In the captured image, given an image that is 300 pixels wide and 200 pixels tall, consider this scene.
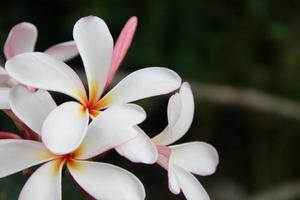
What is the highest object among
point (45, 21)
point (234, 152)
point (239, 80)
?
point (45, 21)

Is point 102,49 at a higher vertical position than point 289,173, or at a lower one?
higher

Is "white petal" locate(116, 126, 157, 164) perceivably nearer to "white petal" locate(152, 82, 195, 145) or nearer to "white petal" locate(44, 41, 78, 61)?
"white petal" locate(152, 82, 195, 145)

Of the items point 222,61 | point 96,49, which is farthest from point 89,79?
point 222,61

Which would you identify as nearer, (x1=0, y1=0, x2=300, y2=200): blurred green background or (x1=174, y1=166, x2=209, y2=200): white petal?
(x1=174, y1=166, x2=209, y2=200): white petal

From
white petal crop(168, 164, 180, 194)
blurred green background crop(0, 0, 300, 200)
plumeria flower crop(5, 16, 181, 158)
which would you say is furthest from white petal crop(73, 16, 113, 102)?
blurred green background crop(0, 0, 300, 200)

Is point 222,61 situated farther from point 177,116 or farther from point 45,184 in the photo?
point 45,184

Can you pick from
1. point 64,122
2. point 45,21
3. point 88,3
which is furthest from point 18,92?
point 45,21

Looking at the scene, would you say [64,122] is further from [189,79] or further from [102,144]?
[189,79]
